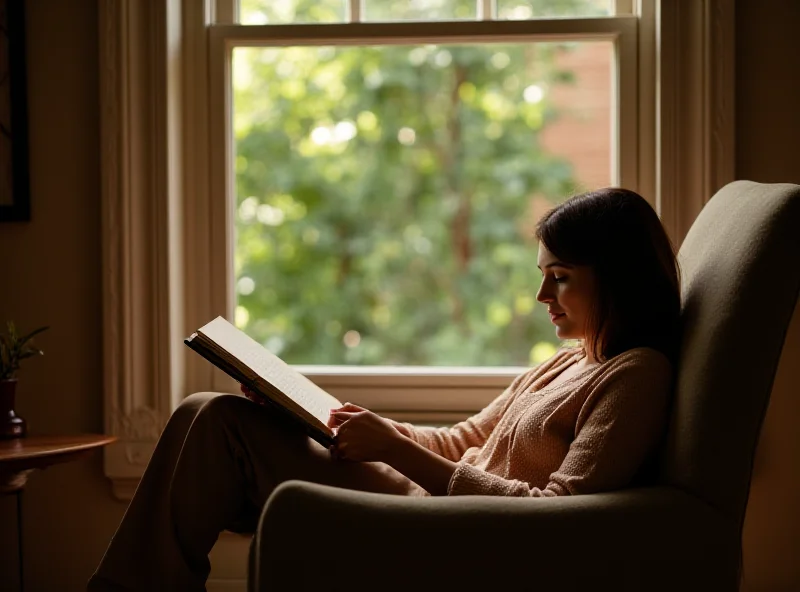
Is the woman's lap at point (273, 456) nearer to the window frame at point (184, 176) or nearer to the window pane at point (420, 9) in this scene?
the window frame at point (184, 176)

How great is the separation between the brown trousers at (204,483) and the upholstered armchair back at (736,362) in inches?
20.7

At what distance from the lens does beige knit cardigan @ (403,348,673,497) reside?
125 centimetres

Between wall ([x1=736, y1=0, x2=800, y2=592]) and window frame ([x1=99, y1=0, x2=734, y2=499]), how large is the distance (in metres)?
0.07

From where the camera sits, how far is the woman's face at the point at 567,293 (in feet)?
4.66

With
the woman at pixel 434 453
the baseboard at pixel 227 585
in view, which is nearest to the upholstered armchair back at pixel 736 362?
the woman at pixel 434 453

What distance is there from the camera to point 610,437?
4.10ft

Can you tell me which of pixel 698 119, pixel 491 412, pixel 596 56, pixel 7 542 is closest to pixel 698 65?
pixel 698 119

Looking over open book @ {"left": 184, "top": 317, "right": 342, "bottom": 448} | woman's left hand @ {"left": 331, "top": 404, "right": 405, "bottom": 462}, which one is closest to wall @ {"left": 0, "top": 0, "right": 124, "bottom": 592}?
open book @ {"left": 184, "top": 317, "right": 342, "bottom": 448}

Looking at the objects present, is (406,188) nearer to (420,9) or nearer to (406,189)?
(406,189)

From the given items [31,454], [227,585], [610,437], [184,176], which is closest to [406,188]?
[184,176]

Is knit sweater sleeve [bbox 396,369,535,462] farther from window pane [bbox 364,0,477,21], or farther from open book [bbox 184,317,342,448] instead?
window pane [bbox 364,0,477,21]

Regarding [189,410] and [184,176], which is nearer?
[189,410]

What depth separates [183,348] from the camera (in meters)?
2.28

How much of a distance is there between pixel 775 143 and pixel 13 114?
1.96 m
